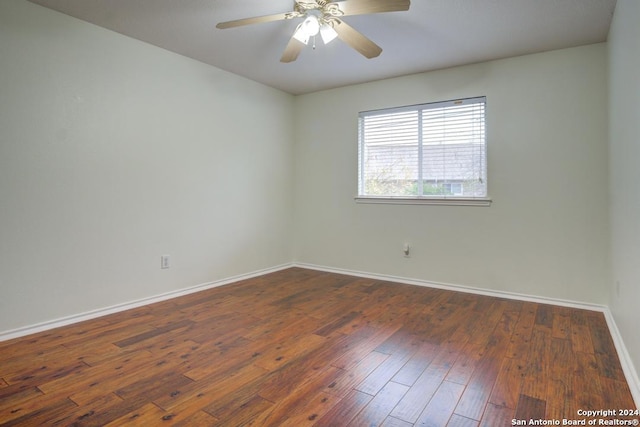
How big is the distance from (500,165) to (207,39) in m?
2.90

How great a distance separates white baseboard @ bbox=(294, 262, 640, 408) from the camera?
1.84 meters

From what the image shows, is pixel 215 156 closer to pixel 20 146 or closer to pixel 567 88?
pixel 20 146

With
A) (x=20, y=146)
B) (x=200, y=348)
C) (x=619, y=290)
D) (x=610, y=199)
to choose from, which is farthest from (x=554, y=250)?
(x=20, y=146)

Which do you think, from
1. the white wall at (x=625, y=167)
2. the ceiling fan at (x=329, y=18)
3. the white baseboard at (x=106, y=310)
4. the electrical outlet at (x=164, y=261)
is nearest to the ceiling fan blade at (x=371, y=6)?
the ceiling fan at (x=329, y=18)

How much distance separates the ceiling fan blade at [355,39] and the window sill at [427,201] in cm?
177

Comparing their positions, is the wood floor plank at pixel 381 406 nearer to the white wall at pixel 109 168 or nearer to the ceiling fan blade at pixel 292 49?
the ceiling fan blade at pixel 292 49

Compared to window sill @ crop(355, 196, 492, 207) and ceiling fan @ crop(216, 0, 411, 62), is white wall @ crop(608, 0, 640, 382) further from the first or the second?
ceiling fan @ crop(216, 0, 411, 62)

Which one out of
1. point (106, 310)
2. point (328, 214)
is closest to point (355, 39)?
point (328, 214)

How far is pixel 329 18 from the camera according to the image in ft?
7.43

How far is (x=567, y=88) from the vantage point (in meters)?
3.13

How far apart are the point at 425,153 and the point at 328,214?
55.6 inches

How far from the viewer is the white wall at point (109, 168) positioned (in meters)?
2.44

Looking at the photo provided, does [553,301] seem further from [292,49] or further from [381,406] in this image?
[292,49]

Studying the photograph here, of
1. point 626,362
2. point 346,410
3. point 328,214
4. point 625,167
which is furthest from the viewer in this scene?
point 328,214
